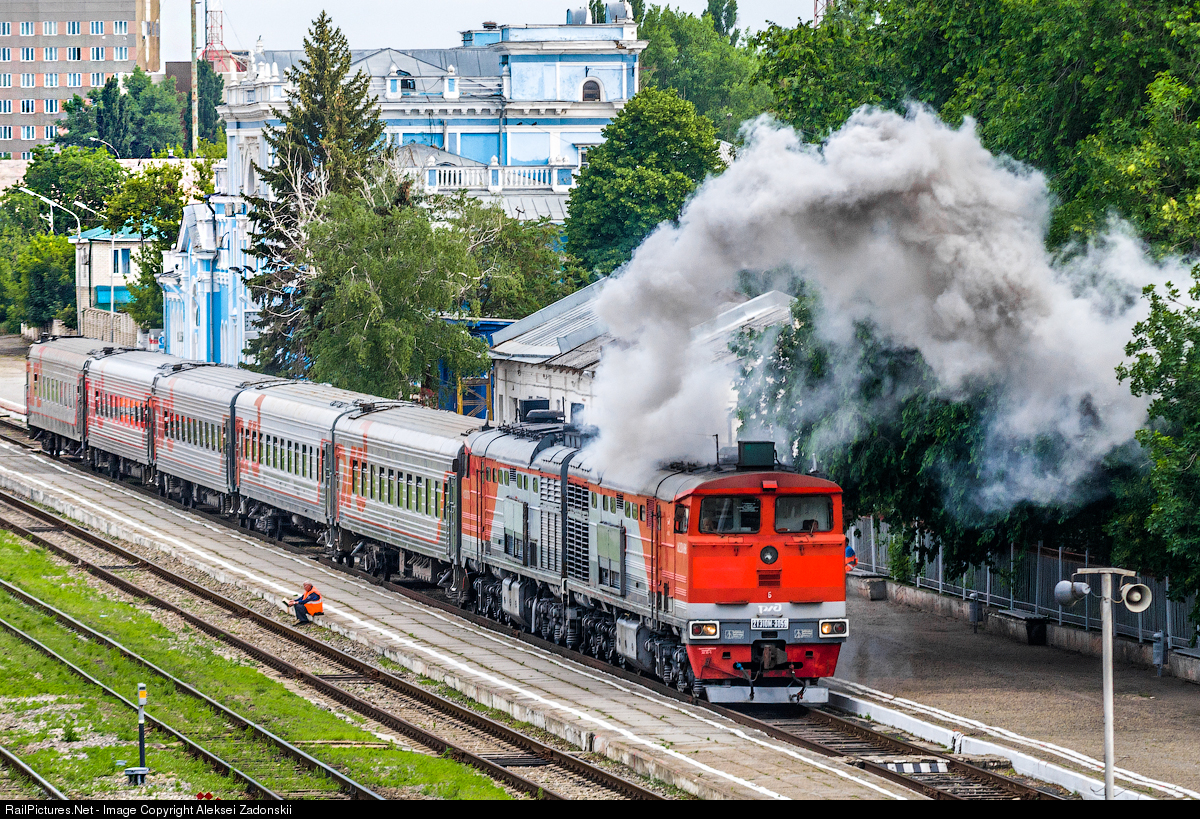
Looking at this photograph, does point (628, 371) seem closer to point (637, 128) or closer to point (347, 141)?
point (347, 141)

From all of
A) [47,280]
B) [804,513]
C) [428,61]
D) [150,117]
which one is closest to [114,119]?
[150,117]

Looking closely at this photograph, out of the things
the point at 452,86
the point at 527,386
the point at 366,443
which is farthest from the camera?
the point at 452,86

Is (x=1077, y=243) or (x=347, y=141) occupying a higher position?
(x=347, y=141)

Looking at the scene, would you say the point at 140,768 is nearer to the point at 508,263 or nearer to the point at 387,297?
the point at 387,297

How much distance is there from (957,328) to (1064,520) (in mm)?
4182

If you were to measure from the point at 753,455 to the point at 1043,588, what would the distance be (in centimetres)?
881

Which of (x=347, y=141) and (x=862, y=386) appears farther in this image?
(x=347, y=141)

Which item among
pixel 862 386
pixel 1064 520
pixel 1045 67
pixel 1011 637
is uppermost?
pixel 1045 67

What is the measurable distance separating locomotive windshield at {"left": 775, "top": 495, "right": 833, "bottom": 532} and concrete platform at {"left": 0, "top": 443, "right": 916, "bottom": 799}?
275cm

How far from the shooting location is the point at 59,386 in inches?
2329

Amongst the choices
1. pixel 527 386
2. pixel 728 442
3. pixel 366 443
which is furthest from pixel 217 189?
pixel 728 442

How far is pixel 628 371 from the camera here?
79.2 feet

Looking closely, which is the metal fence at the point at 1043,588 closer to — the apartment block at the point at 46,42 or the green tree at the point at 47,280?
the green tree at the point at 47,280
